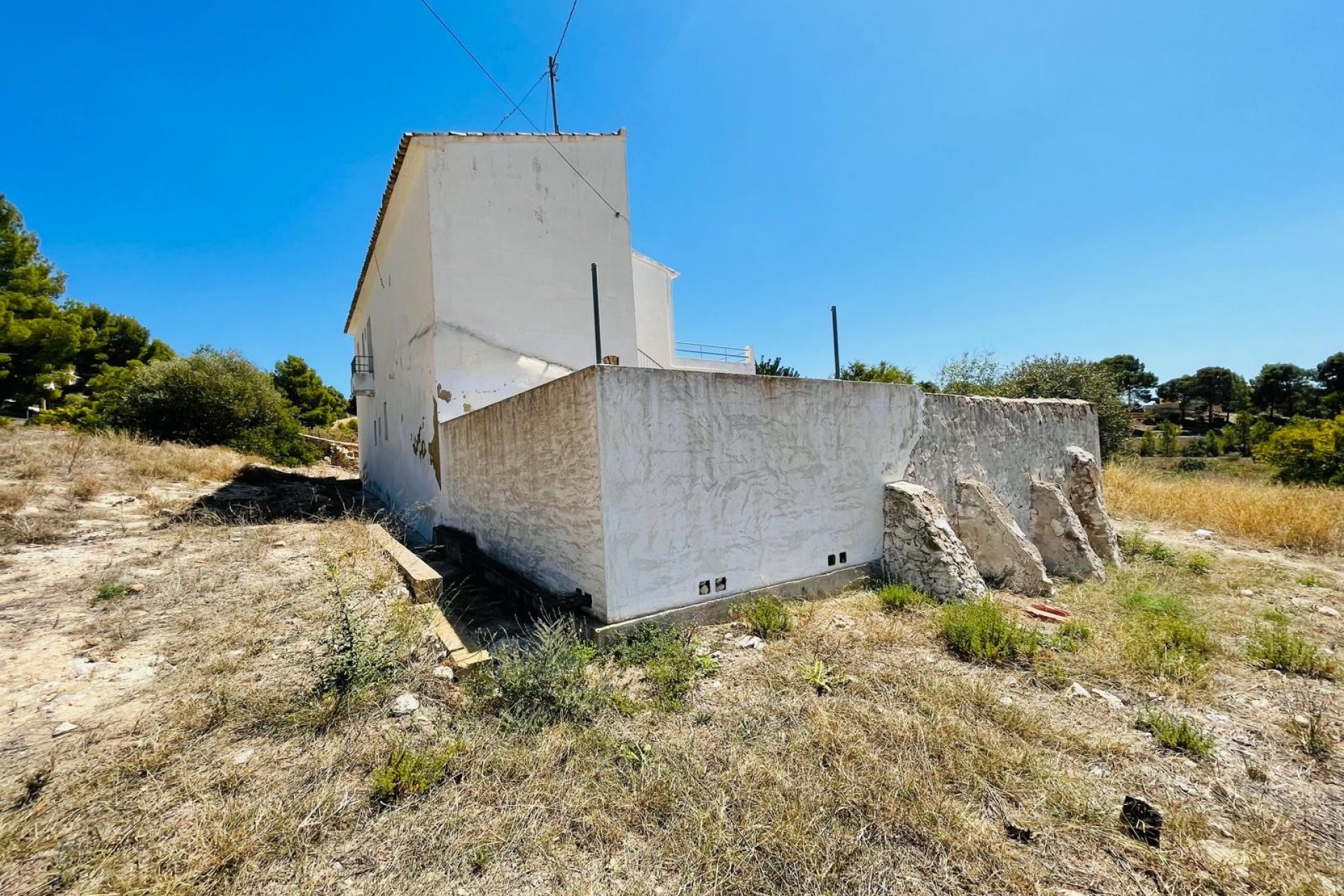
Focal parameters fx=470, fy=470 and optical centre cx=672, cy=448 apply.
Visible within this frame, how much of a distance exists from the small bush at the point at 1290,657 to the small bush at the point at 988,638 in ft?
5.30

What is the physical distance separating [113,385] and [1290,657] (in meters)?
30.9

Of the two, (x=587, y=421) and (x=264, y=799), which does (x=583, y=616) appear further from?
(x=264, y=799)

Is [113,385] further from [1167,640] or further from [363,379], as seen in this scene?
[1167,640]

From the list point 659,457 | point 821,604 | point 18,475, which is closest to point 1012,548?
point 821,604

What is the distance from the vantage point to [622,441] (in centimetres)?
413

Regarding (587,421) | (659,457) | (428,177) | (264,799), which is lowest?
(264,799)

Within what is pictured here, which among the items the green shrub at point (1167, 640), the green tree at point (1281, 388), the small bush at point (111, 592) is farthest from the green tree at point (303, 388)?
the green tree at point (1281, 388)

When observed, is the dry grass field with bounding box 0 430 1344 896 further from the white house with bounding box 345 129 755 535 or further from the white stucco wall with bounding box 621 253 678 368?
the white stucco wall with bounding box 621 253 678 368

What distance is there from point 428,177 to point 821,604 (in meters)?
9.30

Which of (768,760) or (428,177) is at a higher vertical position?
(428,177)

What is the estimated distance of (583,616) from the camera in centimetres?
423

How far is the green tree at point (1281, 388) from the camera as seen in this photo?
107ft

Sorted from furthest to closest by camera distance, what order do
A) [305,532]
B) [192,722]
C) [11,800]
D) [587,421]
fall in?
[305,532]
[587,421]
[192,722]
[11,800]

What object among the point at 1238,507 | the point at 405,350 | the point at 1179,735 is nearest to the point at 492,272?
the point at 405,350
